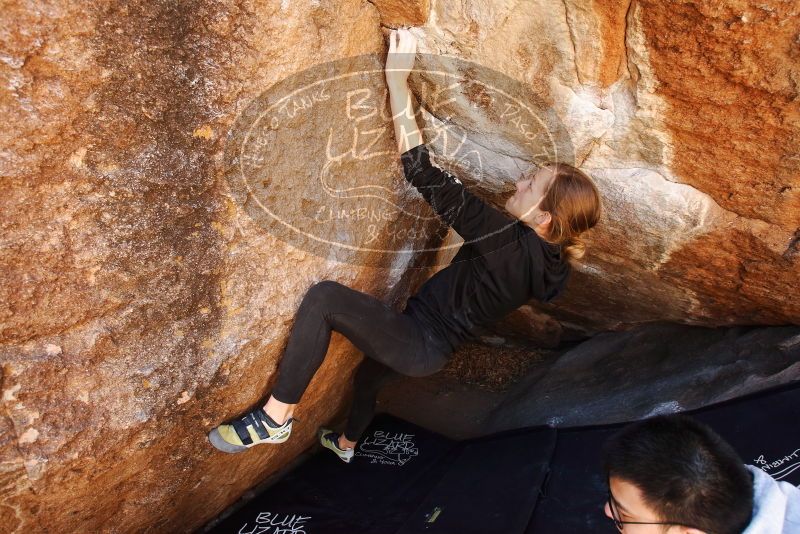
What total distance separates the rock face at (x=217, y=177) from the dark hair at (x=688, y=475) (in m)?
1.00

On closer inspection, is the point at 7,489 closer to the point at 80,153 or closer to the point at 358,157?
the point at 80,153

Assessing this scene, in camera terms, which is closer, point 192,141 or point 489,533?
point 192,141

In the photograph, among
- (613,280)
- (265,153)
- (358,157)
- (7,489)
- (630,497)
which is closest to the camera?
(630,497)

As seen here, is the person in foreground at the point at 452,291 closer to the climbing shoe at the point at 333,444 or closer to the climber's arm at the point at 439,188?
the climber's arm at the point at 439,188

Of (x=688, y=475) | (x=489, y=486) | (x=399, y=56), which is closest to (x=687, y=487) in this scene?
(x=688, y=475)

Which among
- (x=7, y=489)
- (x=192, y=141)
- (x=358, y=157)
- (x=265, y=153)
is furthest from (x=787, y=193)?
(x=7, y=489)

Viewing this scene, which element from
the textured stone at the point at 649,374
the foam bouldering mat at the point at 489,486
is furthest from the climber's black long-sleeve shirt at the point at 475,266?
the textured stone at the point at 649,374

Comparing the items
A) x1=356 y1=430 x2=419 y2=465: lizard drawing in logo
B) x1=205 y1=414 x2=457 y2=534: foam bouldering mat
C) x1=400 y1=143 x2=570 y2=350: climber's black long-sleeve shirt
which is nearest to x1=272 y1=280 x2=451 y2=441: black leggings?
x1=400 y1=143 x2=570 y2=350: climber's black long-sleeve shirt

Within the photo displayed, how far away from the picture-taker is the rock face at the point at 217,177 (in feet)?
5.14

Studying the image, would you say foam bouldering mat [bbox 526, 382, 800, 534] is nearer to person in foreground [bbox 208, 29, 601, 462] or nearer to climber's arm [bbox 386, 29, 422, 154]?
person in foreground [bbox 208, 29, 601, 462]

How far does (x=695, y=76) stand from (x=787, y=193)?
21.7 inches

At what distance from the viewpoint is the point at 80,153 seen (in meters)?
1.57

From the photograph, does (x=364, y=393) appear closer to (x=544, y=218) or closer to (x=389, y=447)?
(x=389, y=447)

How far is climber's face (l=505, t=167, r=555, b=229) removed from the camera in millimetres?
2191
